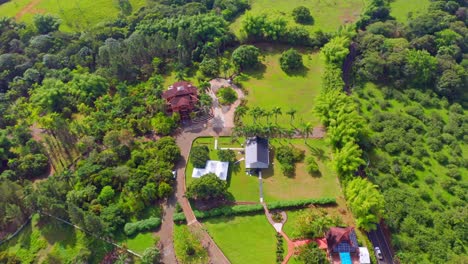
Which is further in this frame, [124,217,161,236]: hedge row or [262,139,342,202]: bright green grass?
[262,139,342,202]: bright green grass

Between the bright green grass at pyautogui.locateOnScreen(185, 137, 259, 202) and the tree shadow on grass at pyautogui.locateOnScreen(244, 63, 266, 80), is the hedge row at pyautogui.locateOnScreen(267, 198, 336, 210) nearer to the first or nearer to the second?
the bright green grass at pyautogui.locateOnScreen(185, 137, 259, 202)

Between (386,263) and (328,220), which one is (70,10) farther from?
(386,263)

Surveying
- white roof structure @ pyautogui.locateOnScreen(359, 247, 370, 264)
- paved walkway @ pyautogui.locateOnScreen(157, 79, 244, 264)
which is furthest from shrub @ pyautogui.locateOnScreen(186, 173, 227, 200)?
white roof structure @ pyautogui.locateOnScreen(359, 247, 370, 264)

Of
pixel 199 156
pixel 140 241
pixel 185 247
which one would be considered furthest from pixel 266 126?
pixel 140 241

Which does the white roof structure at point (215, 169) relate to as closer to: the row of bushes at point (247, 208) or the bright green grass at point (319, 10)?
the row of bushes at point (247, 208)

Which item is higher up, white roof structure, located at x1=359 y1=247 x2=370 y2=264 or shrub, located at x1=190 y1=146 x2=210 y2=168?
shrub, located at x1=190 y1=146 x2=210 y2=168

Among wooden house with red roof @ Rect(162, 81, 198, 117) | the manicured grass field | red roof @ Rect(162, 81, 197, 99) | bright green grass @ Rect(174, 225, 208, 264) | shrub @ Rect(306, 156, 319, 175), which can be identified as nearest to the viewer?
bright green grass @ Rect(174, 225, 208, 264)

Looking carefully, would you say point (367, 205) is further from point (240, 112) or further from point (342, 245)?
point (240, 112)
